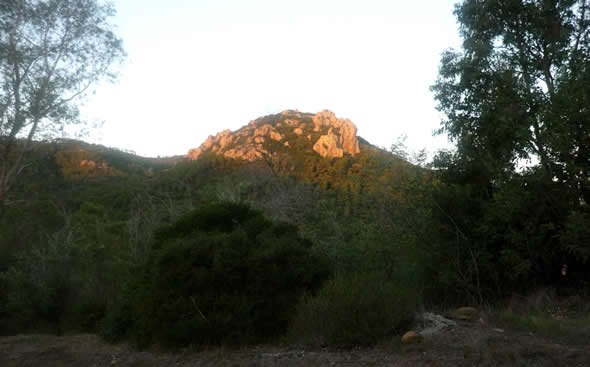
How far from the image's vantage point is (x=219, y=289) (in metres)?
5.89

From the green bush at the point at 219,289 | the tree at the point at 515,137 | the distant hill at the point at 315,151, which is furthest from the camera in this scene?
the distant hill at the point at 315,151

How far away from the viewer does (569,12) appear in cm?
1024

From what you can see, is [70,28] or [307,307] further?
[70,28]

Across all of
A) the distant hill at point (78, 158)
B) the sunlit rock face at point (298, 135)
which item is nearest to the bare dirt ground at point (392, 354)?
the distant hill at point (78, 158)

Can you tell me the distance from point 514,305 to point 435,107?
6.24 m

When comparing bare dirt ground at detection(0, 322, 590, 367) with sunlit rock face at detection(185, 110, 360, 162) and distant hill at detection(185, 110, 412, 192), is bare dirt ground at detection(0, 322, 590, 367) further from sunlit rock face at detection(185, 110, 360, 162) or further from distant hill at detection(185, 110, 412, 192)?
sunlit rock face at detection(185, 110, 360, 162)

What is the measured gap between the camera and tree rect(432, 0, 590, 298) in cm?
737

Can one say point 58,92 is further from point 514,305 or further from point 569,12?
point 569,12

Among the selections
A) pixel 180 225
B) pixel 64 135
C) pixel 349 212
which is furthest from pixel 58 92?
pixel 349 212

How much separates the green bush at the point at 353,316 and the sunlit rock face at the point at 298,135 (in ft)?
48.0

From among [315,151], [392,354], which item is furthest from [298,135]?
[392,354]

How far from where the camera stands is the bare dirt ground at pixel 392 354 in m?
4.06

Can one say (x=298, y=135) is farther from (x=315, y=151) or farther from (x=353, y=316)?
(x=353, y=316)

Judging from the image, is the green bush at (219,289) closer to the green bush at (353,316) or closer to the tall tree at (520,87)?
the green bush at (353,316)
